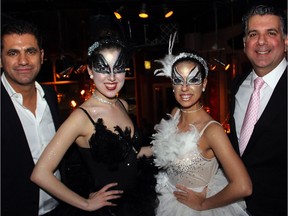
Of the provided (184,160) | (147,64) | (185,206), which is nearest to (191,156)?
(184,160)

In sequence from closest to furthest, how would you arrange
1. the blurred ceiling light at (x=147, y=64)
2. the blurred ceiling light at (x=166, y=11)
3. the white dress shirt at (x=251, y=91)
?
the white dress shirt at (x=251, y=91)
the blurred ceiling light at (x=166, y=11)
the blurred ceiling light at (x=147, y=64)

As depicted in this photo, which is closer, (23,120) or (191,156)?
(191,156)

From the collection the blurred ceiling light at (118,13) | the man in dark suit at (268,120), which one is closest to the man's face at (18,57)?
the man in dark suit at (268,120)

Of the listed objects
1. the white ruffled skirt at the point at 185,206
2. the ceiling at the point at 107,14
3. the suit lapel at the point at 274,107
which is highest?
the ceiling at the point at 107,14

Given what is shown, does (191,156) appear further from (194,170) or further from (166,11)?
(166,11)

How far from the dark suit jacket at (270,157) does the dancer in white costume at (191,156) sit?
164mm

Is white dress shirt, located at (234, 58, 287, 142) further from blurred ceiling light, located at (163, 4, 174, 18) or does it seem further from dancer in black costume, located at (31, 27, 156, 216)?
blurred ceiling light, located at (163, 4, 174, 18)

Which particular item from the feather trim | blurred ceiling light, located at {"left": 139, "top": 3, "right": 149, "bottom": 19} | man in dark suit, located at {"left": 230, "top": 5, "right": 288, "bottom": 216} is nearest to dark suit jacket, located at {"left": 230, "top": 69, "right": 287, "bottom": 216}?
man in dark suit, located at {"left": 230, "top": 5, "right": 288, "bottom": 216}

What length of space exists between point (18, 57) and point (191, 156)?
134 cm

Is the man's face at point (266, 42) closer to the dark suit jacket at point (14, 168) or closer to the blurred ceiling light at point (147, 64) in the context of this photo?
the dark suit jacket at point (14, 168)

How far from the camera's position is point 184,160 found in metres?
1.95

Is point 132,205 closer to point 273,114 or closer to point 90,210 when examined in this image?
point 90,210

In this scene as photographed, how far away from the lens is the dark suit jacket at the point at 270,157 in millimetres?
1902

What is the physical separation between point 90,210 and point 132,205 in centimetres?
26
